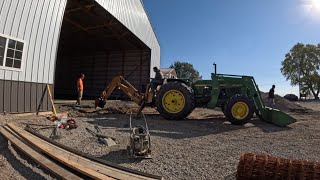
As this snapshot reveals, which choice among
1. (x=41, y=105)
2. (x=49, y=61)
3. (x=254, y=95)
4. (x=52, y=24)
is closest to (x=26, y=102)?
(x=41, y=105)

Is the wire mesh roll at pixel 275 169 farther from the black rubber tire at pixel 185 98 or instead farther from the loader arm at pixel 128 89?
the loader arm at pixel 128 89

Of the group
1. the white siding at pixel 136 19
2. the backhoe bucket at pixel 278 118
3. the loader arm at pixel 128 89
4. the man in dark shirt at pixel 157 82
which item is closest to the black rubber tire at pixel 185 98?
the man in dark shirt at pixel 157 82

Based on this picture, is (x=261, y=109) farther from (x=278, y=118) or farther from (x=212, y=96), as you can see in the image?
(x=212, y=96)

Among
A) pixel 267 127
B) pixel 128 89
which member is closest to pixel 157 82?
pixel 128 89

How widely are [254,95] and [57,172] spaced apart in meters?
9.61

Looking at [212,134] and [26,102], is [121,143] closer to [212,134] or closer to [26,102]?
[212,134]

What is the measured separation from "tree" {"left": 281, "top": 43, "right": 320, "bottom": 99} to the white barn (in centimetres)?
5213

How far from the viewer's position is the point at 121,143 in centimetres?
841

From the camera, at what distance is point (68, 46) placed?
30703mm

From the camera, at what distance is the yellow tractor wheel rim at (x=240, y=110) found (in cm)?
1231

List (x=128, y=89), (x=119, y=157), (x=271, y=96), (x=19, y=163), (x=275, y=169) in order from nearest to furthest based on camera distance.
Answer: (x=275, y=169), (x=19, y=163), (x=119, y=157), (x=128, y=89), (x=271, y=96)

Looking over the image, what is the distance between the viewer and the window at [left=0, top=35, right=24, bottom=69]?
11109 millimetres

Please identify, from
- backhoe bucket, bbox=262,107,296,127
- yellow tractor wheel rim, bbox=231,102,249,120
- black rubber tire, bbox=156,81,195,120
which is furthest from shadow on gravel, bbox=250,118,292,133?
black rubber tire, bbox=156,81,195,120

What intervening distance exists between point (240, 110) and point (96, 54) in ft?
69.6
